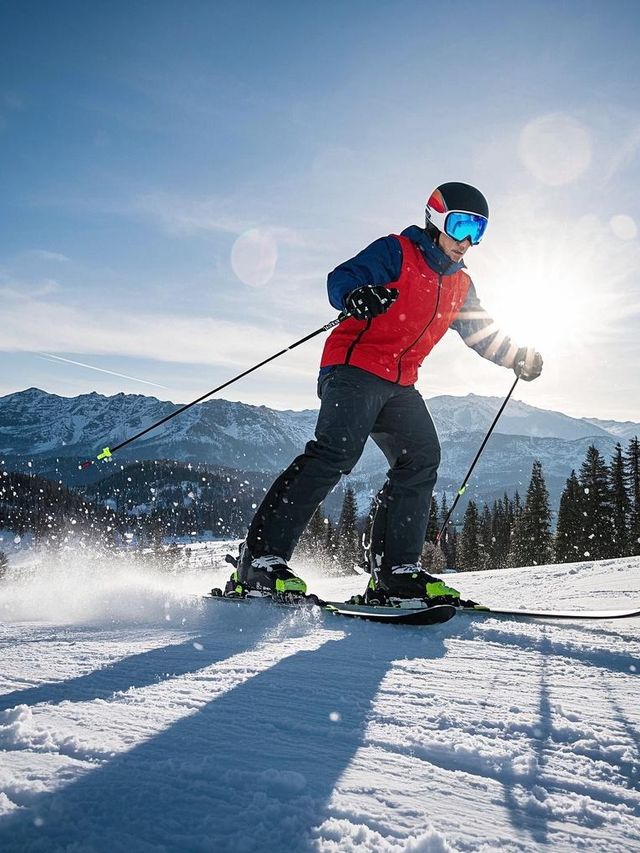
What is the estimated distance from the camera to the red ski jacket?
3488 mm

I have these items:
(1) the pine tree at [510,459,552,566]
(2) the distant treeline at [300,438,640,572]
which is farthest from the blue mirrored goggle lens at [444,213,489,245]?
(1) the pine tree at [510,459,552,566]

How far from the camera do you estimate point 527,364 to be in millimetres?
4367

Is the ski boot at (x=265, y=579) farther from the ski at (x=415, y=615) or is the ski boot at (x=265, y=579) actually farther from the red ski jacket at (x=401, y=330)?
the red ski jacket at (x=401, y=330)

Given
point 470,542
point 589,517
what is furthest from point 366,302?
point 470,542

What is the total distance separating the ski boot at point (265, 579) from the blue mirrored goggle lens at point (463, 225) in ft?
7.91

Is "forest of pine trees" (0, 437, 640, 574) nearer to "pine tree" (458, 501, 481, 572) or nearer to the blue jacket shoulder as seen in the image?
"pine tree" (458, 501, 481, 572)

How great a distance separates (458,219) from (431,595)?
2.44 meters

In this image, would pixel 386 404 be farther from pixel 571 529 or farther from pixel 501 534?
pixel 501 534

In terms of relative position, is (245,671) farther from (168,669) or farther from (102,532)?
(102,532)

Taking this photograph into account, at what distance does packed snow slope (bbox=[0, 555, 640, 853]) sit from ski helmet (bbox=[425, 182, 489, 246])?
2592 mm

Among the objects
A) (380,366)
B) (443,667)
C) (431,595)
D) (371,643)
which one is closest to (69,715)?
(443,667)

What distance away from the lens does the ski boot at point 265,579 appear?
3057 millimetres

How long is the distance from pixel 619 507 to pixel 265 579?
1581 inches

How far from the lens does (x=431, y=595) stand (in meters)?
3.27
